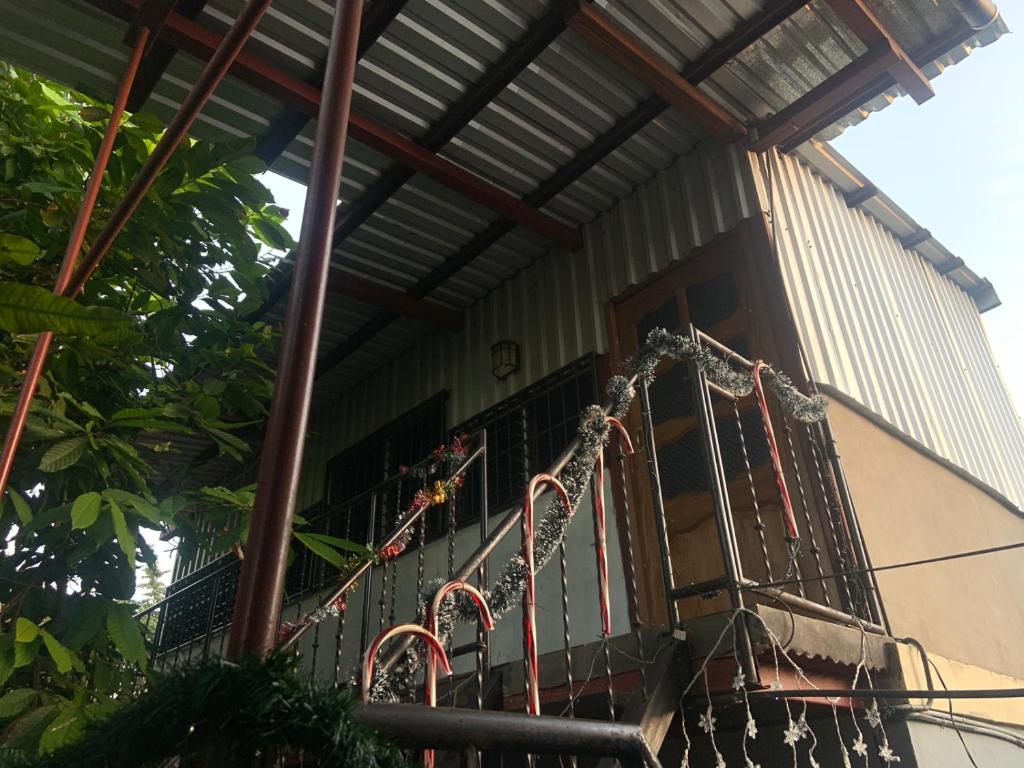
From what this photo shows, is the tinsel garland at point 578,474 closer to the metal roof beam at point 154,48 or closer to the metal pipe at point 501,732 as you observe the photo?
the metal pipe at point 501,732

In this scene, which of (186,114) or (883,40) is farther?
(883,40)

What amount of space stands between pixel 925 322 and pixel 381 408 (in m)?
5.34

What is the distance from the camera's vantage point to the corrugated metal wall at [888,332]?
4.75m

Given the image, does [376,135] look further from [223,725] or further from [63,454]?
[223,725]

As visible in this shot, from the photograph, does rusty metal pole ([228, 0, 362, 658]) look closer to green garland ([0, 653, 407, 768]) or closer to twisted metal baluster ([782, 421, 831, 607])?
green garland ([0, 653, 407, 768])

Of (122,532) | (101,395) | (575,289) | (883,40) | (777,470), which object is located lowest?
(122,532)

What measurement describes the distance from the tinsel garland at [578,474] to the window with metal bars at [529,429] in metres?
2.03

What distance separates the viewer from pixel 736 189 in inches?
196

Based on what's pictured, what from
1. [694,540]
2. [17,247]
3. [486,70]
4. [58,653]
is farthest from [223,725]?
[486,70]

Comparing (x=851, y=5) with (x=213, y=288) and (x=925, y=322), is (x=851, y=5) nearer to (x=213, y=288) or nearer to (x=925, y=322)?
(x=925, y=322)

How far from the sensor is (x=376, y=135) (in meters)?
4.89

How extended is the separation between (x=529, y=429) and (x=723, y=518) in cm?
340

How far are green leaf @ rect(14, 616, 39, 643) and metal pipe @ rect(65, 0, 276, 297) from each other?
118 centimetres

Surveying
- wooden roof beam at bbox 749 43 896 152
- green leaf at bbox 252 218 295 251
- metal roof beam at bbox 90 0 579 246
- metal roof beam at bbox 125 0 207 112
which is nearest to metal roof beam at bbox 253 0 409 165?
metal roof beam at bbox 90 0 579 246
